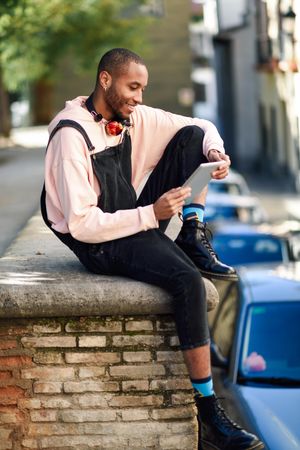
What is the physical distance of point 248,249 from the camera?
1462cm

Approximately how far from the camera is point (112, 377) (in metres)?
6.40

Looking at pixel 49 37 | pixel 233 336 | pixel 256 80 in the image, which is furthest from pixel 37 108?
pixel 233 336

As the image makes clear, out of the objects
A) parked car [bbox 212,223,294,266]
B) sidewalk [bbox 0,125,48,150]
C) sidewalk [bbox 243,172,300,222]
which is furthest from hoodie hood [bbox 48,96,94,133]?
sidewalk [bbox 0,125,48,150]

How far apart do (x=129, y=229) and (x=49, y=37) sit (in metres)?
26.5

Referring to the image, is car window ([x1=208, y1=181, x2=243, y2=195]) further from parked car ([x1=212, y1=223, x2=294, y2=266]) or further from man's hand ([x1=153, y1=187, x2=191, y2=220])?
man's hand ([x1=153, y1=187, x2=191, y2=220])

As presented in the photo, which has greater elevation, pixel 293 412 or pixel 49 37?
pixel 293 412

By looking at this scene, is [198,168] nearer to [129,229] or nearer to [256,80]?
[129,229]

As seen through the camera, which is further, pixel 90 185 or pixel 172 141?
pixel 172 141

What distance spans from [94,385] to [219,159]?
119cm

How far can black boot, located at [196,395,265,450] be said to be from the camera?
5.98 metres

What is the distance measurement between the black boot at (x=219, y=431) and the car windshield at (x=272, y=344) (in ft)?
5.86

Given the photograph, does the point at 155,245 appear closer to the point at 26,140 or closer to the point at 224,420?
the point at 224,420

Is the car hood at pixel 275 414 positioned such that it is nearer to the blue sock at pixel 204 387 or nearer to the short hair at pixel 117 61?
the blue sock at pixel 204 387

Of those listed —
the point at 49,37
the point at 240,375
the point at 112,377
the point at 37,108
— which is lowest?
the point at 37,108
